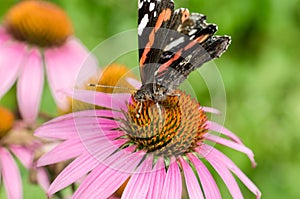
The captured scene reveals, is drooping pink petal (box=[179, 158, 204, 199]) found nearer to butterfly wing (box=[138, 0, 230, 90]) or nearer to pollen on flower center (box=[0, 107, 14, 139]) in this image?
butterfly wing (box=[138, 0, 230, 90])

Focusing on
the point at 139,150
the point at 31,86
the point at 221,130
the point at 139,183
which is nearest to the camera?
the point at 139,183

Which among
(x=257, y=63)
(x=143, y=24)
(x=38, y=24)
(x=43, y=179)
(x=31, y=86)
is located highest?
(x=38, y=24)

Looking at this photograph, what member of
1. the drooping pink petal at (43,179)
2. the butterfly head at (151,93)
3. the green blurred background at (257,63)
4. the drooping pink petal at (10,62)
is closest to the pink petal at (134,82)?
the butterfly head at (151,93)

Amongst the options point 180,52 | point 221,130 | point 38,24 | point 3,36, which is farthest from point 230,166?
point 3,36

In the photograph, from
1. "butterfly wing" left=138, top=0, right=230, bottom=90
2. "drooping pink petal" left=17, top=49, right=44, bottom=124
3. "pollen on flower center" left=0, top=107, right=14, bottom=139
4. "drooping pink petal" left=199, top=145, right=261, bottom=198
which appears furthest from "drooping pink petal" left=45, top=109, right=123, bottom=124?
"drooping pink petal" left=17, top=49, right=44, bottom=124

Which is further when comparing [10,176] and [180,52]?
[10,176]

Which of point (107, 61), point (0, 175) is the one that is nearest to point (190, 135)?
point (0, 175)

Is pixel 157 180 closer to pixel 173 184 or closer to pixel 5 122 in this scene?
pixel 173 184

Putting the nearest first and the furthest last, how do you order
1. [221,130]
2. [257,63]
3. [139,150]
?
[139,150]
[221,130]
[257,63]
